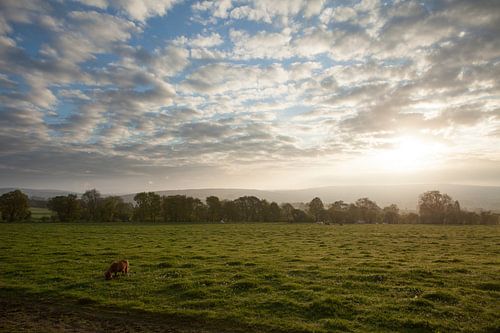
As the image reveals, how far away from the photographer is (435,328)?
1180 centimetres

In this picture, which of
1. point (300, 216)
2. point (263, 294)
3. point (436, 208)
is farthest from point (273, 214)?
point (263, 294)

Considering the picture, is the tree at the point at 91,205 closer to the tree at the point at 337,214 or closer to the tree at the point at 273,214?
the tree at the point at 273,214

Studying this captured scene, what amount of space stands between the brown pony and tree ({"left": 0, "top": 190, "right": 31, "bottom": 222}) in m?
87.6

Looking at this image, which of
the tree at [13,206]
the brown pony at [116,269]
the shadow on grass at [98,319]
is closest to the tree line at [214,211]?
the tree at [13,206]

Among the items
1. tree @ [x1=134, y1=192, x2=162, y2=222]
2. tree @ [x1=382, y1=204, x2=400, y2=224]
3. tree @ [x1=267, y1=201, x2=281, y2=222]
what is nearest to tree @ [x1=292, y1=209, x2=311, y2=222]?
tree @ [x1=267, y1=201, x2=281, y2=222]

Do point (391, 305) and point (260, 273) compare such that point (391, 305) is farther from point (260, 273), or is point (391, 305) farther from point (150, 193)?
point (150, 193)

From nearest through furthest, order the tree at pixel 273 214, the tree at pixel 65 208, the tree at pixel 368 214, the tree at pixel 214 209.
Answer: the tree at pixel 65 208, the tree at pixel 214 209, the tree at pixel 273 214, the tree at pixel 368 214

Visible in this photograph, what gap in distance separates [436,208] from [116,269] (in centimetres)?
11693

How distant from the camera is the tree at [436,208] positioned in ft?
348

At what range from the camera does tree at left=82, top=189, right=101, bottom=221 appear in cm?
9794

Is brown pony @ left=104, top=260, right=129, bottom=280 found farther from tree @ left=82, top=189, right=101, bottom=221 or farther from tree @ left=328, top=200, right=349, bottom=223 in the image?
tree @ left=328, top=200, right=349, bottom=223

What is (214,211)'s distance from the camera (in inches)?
4323

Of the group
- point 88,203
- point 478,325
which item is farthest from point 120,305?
point 88,203

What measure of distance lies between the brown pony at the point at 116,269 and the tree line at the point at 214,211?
278 ft
